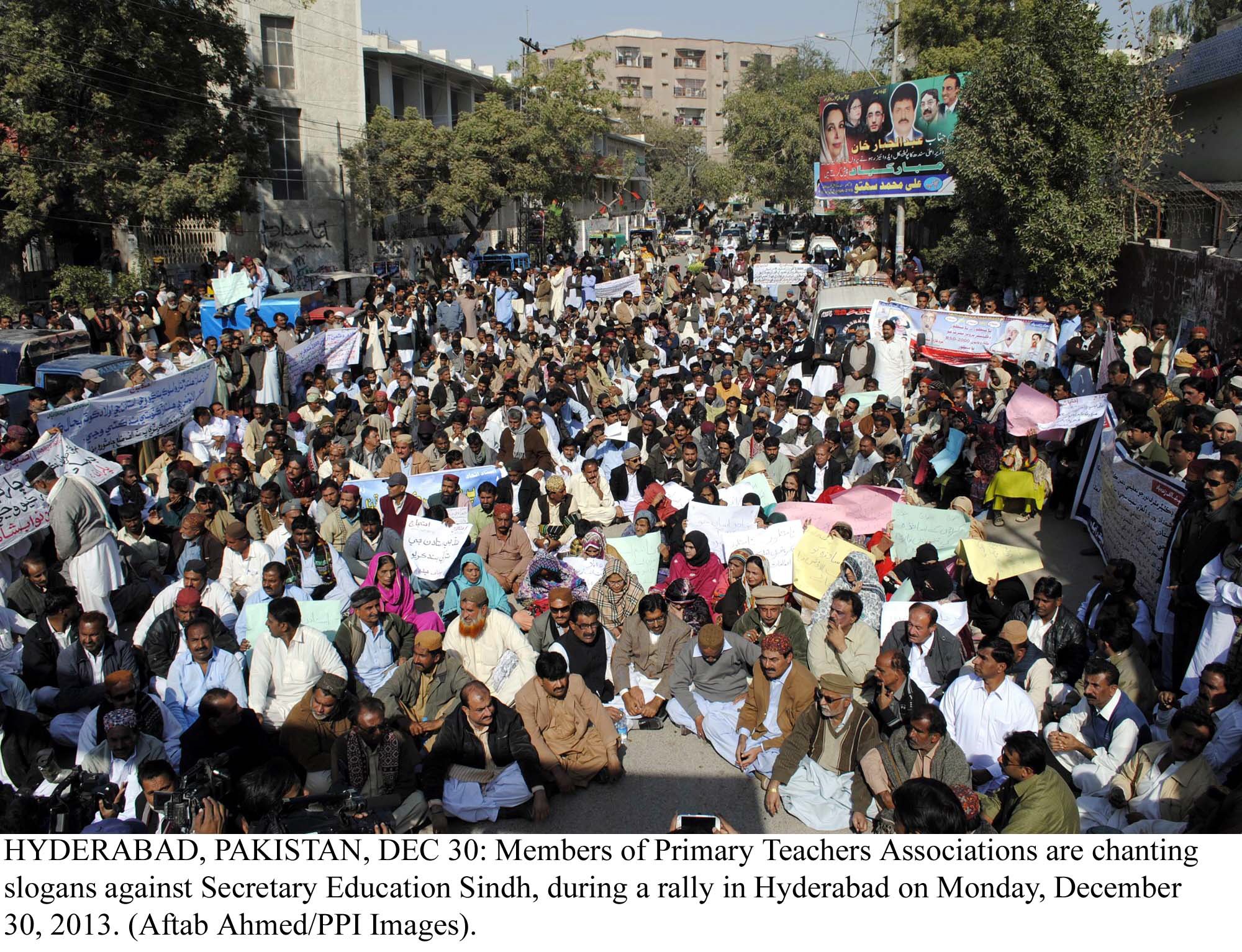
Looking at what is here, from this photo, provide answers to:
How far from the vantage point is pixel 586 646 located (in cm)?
686

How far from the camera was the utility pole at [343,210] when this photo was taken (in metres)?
33.6

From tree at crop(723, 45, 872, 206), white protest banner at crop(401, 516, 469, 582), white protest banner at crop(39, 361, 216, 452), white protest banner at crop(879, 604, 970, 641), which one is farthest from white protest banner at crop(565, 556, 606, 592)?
tree at crop(723, 45, 872, 206)

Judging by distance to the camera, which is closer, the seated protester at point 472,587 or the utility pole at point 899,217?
the seated protester at point 472,587

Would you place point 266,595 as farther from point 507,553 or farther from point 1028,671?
point 1028,671

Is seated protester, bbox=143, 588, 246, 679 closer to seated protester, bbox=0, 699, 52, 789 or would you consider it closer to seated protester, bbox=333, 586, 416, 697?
seated protester, bbox=333, 586, 416, 697

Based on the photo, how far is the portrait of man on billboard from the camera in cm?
2570

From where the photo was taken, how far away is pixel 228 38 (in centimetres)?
2447

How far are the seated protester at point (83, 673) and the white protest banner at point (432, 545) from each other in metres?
2.43

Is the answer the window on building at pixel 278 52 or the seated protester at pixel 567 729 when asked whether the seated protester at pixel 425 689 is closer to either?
the seated protester at pixel 567 729

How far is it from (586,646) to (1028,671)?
2730mm

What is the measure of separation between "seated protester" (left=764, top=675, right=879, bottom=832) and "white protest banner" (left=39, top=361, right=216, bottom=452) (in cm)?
715

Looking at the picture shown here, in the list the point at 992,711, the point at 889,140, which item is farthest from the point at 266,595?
the point at 889,140

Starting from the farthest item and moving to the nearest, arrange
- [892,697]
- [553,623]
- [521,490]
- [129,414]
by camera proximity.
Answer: [129,414]
[521,490]
[553,623]
[892,697]

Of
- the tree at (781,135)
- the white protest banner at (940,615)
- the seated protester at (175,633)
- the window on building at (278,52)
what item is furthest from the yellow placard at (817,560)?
the tree at (781,135)
